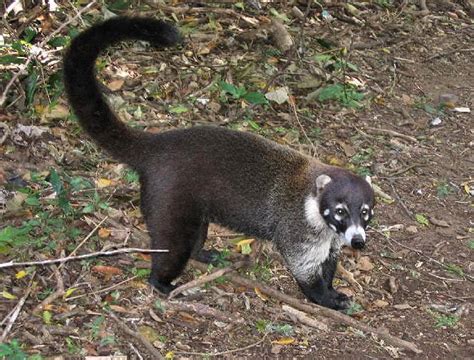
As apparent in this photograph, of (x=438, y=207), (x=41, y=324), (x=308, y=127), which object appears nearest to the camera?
(x=41, y=324)

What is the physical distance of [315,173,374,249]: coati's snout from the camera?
4.97m

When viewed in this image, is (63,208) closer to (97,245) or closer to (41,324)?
(97,245)

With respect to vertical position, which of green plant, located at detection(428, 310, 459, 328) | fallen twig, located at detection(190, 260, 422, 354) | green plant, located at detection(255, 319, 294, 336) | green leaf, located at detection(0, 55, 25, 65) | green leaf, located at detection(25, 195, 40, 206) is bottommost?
green plant, located at detection(428, 310, 459, 328)

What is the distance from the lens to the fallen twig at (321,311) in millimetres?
4969

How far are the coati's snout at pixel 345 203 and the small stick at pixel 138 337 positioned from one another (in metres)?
1.38

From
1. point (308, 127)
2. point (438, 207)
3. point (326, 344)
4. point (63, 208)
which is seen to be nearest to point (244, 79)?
point (308, 127)

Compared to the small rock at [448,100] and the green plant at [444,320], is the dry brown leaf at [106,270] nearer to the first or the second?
the green plant at [444,320]

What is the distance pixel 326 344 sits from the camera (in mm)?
4910

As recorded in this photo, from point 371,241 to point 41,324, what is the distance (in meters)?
2.74

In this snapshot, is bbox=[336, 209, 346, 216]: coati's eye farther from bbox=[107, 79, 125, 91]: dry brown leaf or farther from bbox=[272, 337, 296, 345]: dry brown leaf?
bbox=[107, 79, 125, 91]: dry brown leaf

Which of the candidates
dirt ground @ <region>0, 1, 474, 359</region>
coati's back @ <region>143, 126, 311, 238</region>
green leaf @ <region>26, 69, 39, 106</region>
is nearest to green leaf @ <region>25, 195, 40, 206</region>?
dirt ground @ <region>0, 1, 474, 359</region>

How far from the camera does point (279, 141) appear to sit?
23.0 ft

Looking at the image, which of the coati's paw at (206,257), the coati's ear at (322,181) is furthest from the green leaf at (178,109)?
the coati's ear at (322,181)

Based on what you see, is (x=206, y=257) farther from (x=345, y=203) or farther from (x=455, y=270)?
(x=455, y=270)
